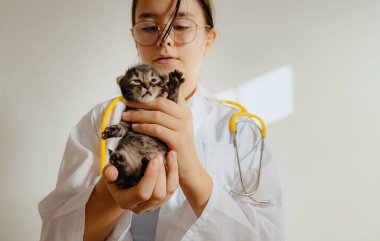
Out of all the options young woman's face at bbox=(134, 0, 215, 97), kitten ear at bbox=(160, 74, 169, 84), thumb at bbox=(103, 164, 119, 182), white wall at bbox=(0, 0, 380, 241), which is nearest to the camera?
thumb at bbox=(103, 164, 119, 182)

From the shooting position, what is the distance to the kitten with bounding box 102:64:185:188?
64 centimetres

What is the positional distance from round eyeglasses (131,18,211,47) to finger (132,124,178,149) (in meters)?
0.33

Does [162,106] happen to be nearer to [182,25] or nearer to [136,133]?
[136,133]

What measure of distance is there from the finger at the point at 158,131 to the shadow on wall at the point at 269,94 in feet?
2.59

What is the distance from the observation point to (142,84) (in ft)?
2.21

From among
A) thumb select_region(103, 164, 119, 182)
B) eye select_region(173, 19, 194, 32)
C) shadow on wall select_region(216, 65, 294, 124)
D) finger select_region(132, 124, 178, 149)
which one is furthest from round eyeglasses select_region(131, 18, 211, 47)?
shadow on wall select_region(216, 65, 294, 124)

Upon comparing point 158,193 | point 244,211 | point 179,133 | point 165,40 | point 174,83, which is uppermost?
point 165,40

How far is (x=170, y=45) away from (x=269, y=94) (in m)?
0.69

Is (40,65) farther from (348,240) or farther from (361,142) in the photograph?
(348,240)

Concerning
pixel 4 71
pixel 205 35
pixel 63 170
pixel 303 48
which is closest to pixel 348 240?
pixel 303 48

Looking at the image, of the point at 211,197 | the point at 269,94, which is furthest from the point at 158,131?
the point at 269,94

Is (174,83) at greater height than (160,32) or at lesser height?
lesser

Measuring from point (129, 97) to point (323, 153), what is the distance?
1090 millimetres

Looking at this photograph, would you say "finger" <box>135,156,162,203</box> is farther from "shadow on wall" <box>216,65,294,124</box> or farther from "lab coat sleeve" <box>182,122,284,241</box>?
"shadow on wall" <box>216,65,294,124</box>
